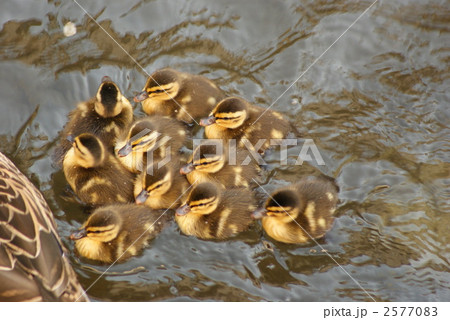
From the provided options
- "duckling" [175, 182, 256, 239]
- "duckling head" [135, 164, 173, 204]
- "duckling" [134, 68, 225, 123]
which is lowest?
"duckling" [175, 182, 256, 239]

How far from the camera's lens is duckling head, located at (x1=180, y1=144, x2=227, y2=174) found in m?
2.75

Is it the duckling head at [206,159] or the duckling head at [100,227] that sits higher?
the duckling head at [206,159]

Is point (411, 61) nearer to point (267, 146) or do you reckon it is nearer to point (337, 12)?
point (337, 12)

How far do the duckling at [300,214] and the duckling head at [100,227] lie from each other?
680 millimetres

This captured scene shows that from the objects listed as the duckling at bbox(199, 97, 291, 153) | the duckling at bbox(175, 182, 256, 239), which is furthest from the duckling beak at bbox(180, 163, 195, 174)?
the duckling at bbox(199, 97, 291, 153)

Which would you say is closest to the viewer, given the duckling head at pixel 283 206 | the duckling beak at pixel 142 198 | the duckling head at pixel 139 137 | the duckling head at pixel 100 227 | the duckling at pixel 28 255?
the duckling at pixel 28 255

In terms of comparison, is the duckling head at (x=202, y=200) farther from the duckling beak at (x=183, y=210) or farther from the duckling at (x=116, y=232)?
the duckling at (x=116, y=232)

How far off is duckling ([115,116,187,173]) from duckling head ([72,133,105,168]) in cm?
16

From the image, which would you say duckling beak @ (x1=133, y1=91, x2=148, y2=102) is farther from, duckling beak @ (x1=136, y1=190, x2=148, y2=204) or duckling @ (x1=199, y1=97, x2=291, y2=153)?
duckling beak @ (x1=136, y1=190, x2=148, y2=204)

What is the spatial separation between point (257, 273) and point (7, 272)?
3.83 ft

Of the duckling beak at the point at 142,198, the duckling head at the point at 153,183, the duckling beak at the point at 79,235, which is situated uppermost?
→ the duckling head at the point at 153,183

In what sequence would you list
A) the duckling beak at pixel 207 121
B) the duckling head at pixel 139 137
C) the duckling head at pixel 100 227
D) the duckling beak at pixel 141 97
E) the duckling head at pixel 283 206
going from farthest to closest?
the duckling beak at pixel 141 97, the duckling beak at pixel 207 121, the duckling head at pixel 139 137, the duckling head at pixel 283 206, the duckling head at pixel 100 227

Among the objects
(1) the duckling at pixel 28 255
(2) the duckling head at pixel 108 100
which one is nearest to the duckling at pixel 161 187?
(2) the duckling head at pixel 108 100

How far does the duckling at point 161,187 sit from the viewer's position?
268cm
